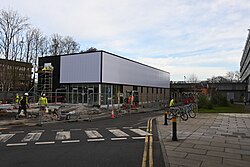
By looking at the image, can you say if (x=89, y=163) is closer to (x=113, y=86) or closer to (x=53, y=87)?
(x=113, y=86)

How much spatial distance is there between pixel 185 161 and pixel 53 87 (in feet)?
111

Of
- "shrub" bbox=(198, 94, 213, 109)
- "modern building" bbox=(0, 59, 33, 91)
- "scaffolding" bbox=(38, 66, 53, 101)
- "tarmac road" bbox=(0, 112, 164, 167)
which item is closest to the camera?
"tarmac road" bbox=(0, 112, 164, 167)

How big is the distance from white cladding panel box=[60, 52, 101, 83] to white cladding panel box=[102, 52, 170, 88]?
106 cm

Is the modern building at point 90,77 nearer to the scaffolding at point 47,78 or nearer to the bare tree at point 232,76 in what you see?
the scaffolding at point 47,78

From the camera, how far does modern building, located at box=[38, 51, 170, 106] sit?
1254 inches

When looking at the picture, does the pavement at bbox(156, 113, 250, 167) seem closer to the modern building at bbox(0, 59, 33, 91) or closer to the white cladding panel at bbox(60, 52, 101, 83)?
the white cladding panel at bbox(60, 52, 101, 83)

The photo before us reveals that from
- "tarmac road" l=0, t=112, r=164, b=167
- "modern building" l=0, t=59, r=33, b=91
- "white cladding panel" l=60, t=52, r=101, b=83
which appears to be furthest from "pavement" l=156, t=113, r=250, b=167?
"modern building" l=0, t=59, r=33, b=91

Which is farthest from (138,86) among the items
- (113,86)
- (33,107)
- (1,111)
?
(1,111)

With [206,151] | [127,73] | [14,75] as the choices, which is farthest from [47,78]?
[206,151]

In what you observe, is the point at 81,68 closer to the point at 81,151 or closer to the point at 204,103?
the point at 204,103

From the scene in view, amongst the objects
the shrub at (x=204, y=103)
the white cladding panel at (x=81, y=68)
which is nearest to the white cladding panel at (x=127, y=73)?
the white cladding panel at (x=81, y=68)

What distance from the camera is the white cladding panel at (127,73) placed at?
3356 centimetres

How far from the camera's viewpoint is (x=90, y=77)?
33.1 metres

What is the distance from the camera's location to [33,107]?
24562 mm
